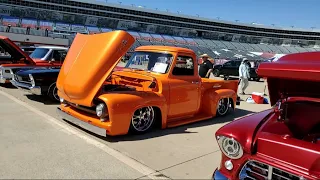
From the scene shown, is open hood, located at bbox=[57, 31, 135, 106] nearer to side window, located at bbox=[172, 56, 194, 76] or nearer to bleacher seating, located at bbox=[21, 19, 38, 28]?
side window, located at bbox=[172, 56, 194, 76]

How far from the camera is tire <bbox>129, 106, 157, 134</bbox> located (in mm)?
5375

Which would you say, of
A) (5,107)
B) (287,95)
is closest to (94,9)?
(5,107)

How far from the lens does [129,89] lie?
5891mm

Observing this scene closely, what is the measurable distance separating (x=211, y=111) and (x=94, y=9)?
76137 millimetres

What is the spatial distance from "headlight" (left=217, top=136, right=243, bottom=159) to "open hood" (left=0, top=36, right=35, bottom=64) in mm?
9971

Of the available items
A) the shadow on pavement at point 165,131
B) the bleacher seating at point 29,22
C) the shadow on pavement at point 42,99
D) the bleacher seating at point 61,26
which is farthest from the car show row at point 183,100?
the bleacher seating at point 61,26

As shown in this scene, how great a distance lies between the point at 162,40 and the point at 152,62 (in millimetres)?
70835

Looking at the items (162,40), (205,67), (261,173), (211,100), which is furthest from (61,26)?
(261,173)

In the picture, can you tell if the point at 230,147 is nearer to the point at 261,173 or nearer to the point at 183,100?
the point at 261,173

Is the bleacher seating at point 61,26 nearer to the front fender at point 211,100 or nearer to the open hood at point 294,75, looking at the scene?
the front fender at point 211,100

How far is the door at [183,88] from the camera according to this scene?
5953mm

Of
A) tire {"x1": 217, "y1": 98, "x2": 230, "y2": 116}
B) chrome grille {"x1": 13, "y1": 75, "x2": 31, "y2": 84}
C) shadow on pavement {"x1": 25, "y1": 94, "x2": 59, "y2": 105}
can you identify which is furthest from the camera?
chrome grille {"x1": 13, "y1": 75, "x2": 31, "y2": 84}

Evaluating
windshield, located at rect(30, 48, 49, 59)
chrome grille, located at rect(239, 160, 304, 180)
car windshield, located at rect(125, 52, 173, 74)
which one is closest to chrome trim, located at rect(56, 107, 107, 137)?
car windshield, located at rect(125, 52, 173, 74)

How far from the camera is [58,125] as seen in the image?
235 inches
